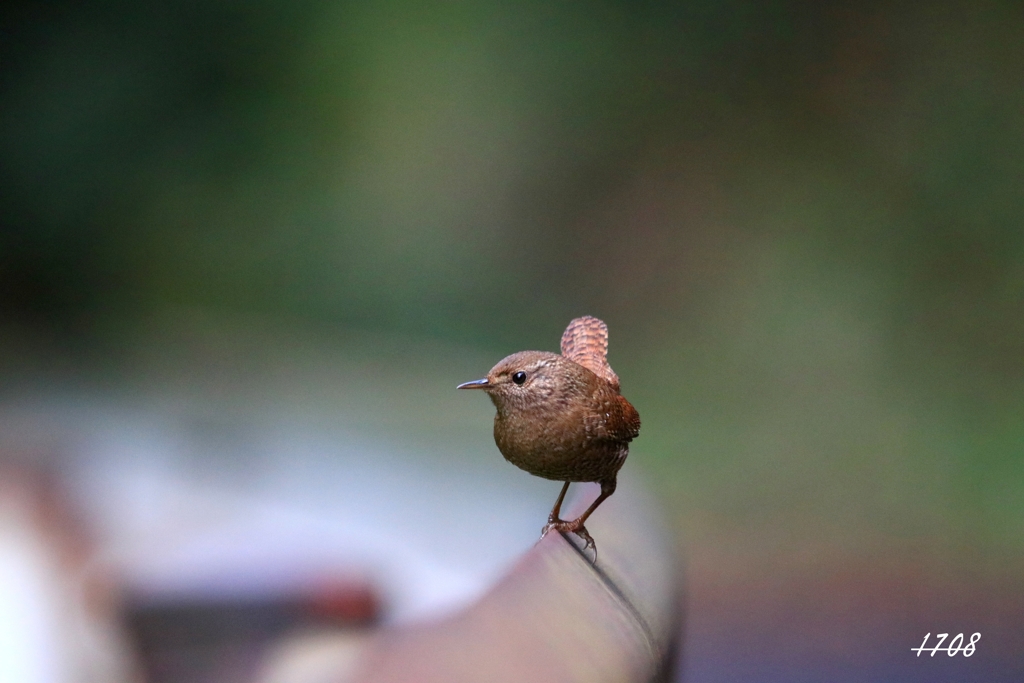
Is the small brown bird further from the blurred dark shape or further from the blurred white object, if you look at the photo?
the blurred white object

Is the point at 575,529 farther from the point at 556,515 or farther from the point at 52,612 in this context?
the point at 52,612

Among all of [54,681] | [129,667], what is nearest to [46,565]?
[54,681]

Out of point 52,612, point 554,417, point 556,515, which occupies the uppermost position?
point 554,417

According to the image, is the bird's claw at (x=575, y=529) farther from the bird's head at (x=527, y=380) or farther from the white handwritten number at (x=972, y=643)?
the white handwritten number at (x=972, y=643)

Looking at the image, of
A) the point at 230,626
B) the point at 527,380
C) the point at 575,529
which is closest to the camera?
the point at 527,380

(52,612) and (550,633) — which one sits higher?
(550,633)

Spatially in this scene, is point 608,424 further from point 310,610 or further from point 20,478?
point 20,478

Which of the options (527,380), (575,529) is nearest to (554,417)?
(527,380)
